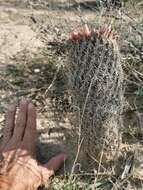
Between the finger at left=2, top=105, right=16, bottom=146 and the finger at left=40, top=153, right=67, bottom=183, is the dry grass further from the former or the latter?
the finger at left=2, top=105, right=16, bottom=146

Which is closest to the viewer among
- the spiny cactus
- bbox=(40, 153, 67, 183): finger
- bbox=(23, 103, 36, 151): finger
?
the spiny cactus

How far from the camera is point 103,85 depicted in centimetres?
290

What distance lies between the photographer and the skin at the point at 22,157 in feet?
9.70

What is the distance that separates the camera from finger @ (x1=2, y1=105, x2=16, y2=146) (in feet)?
10.6

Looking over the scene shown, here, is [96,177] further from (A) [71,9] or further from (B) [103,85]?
(A) [71,9]

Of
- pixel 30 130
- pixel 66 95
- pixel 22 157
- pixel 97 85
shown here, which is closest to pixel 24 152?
pixel 22 157

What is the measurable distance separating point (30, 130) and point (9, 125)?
15cm

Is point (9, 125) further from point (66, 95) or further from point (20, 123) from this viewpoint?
point (66, 95)

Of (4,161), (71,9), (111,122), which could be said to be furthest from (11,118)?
(71,9)

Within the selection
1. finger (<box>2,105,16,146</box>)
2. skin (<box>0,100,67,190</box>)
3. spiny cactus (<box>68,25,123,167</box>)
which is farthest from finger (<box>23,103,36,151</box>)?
spiny cactus (<box>68,25,123,167</box>)

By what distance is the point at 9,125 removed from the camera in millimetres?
3293

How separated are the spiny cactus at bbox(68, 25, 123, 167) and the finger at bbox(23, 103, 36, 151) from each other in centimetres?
32

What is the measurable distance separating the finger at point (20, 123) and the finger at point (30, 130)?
0.08 ft

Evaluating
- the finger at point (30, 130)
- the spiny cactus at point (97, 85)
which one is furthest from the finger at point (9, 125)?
the spiny cactus at point (97, 85)
